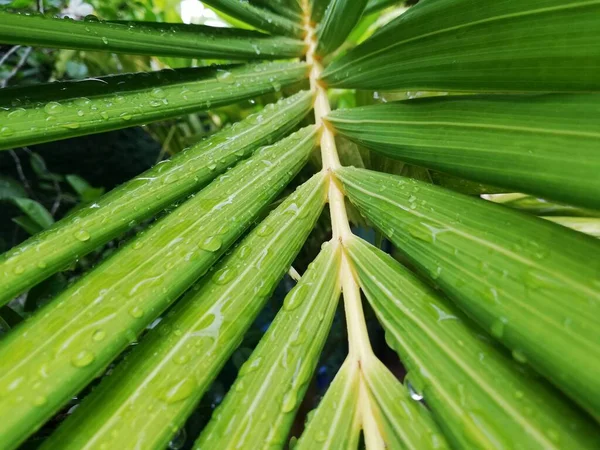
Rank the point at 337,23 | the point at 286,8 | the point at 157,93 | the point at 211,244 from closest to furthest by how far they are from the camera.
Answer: the point at 211,244
the point at 157,93
the point at 337,23
the point at 286,8

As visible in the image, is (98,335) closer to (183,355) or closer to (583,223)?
(183,355)

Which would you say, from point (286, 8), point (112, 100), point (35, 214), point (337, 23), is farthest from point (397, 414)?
point (35, 214)

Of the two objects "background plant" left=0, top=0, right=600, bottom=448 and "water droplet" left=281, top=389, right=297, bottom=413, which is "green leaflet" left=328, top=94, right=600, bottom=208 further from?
"water droplet" left=281, top=389, right=297, bottom=413

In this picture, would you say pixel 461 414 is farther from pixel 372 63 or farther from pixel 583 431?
pixel 372 63

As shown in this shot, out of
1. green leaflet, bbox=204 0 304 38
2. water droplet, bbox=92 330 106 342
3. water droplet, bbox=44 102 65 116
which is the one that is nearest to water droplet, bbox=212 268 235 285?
water droplet, bbox=92 330 106 342

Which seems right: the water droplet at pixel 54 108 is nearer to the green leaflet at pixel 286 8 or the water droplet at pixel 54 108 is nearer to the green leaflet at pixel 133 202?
the green leaflet at pixel 133 202

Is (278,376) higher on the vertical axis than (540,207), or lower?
higher

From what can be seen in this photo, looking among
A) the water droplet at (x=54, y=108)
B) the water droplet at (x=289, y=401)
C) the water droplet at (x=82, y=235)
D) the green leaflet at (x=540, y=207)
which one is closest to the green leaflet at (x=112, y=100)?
the water droplet at (x=54, y=108)
